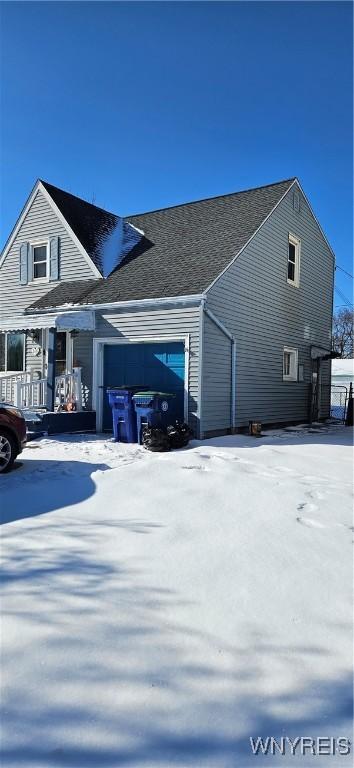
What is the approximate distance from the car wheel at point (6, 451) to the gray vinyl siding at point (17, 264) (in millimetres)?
7347

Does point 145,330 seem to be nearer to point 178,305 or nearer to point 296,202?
point 178,305

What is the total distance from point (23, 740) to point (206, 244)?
11.4m

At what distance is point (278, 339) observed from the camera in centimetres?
1390

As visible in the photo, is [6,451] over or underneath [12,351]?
underneath

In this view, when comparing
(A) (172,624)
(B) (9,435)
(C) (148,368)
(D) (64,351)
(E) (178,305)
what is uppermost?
(E) (178,305)

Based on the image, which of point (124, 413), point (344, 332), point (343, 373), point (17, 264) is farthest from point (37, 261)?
point (344, 332)

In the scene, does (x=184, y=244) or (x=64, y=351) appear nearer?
(x=184, y=244)

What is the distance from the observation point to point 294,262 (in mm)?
14875

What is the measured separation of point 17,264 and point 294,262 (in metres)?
8.93

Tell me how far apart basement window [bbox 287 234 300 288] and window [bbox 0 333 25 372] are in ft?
28.2

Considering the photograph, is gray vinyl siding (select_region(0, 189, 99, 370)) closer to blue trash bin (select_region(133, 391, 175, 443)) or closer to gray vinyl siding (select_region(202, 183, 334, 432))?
gray vinyl siding (select_region(202, 183, 334, 432))

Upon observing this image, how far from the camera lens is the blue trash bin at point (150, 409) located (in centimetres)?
916

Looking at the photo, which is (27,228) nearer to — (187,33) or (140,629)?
(187,33)

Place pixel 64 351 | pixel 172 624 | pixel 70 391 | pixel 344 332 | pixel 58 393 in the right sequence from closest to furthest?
1. pixel 172 624
2. pixel 70 391
3. pixel 58 393
4. pixel 64 351
5. pixel 344 332
